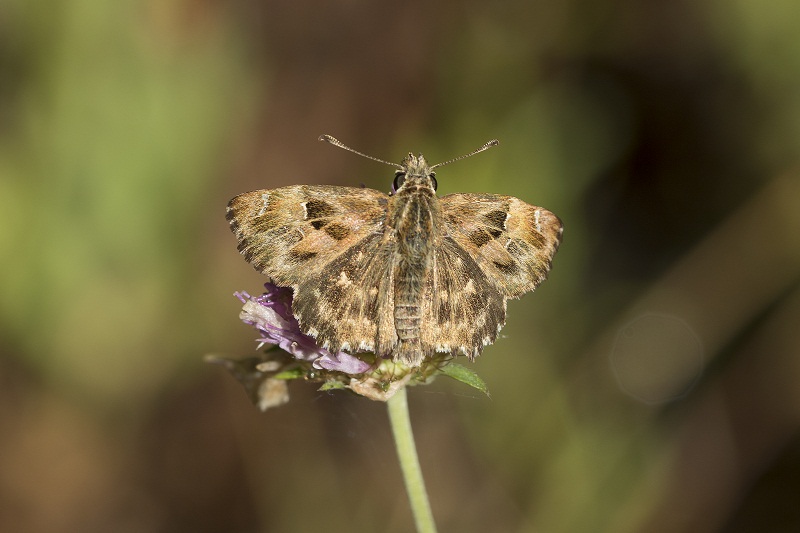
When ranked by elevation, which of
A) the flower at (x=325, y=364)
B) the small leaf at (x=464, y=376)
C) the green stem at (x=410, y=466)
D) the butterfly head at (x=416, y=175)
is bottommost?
the green stem at (x=410, y=466)

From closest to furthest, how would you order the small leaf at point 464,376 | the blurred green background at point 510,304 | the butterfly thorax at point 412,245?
1. the butterfly thorax at point 412,245
2. the small leaf at point 464,376
3. the blurred green background at point 510,304

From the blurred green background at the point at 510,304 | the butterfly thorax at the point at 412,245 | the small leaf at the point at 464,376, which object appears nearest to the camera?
the butterfly thorax at the point at 412,245

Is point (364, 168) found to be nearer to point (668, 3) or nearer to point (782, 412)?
point (668, 3)

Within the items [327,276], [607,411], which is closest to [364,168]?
[607,411]

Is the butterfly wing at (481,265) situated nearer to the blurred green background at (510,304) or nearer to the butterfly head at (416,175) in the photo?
the butterfly head at (416,175)

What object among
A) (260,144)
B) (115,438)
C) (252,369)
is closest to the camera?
(252,369)

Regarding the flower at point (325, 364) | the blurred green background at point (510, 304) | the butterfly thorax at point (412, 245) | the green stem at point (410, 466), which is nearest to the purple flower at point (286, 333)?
the flower at point (325, 364)

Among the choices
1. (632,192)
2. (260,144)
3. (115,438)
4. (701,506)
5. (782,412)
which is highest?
(260,144)

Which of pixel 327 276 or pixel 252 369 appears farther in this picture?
pixel 252 369

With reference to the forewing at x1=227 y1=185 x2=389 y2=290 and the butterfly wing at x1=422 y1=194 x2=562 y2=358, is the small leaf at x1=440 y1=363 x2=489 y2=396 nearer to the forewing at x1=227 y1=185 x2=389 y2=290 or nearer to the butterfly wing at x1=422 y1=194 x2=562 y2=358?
the butterfly wing at x1=422 y1=194 x2=562 y2=358
